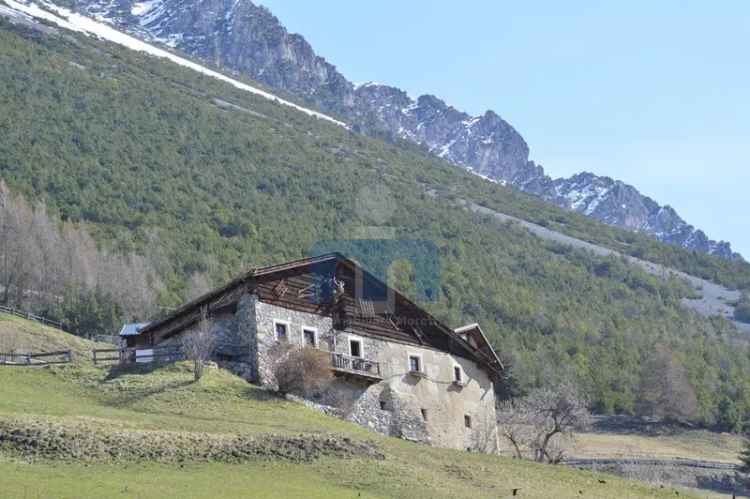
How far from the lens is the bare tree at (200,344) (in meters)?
50.2

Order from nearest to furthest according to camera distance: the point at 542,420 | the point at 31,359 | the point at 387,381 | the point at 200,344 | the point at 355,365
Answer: the point at 200,344, the point at 31,359, the point at 355,365, the point at 387,381, the point at 542,420

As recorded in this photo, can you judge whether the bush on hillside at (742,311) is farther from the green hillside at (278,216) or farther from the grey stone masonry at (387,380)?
the grey stone masonry at (387,380)

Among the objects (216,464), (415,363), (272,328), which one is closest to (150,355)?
(272,328)

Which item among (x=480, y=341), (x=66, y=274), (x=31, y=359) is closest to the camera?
(x=31, y=359)

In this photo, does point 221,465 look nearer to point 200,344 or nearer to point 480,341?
point 200,344

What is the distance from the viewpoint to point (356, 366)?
5722cm

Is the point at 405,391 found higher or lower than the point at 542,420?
higher

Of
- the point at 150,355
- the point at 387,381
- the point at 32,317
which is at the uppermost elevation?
the point at 32,317

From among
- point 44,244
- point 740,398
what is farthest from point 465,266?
point 44,244

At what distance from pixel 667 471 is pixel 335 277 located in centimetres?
2337

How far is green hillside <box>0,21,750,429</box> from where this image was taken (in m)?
110

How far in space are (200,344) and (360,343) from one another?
9788mm

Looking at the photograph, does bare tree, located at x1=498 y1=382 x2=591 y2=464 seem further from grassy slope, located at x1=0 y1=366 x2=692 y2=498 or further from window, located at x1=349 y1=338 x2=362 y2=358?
grassy slope, located at x1=0 y1=366 x2=692 y2=498

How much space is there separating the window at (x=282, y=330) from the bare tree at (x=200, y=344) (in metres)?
2.73
